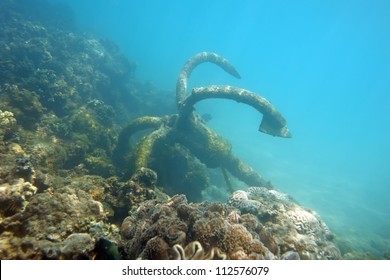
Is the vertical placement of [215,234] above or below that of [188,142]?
below

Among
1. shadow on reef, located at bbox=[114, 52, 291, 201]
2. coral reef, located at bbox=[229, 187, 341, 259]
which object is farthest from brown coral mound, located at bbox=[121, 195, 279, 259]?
shadow on reef, located at bbox=[114, 52, 291, 201]

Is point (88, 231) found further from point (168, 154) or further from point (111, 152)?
point (111, 152)

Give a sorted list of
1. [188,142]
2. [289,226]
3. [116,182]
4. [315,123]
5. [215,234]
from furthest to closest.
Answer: [315,123] → [188,142] → [116,182] → [289,226] → [215,234]

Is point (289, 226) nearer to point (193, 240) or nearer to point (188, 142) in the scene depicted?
point (193, 240)

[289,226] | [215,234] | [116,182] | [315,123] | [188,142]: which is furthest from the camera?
[315,123]

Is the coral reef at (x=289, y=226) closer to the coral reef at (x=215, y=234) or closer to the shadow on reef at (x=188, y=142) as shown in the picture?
the coral reef at (x=215, y=234)

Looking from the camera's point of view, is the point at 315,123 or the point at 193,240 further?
the point at 315,123

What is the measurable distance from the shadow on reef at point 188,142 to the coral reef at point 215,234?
172 inches

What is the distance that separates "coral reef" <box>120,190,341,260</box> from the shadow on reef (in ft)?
14.4

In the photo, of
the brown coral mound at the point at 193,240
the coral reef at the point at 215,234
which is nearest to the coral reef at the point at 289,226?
the coral reef at the point at 215,234

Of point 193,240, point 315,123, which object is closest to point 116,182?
point 193,240

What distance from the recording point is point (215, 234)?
13.0 feet

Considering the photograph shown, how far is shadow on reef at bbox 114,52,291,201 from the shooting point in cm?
1092

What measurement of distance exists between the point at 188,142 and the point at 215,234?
806 cm
